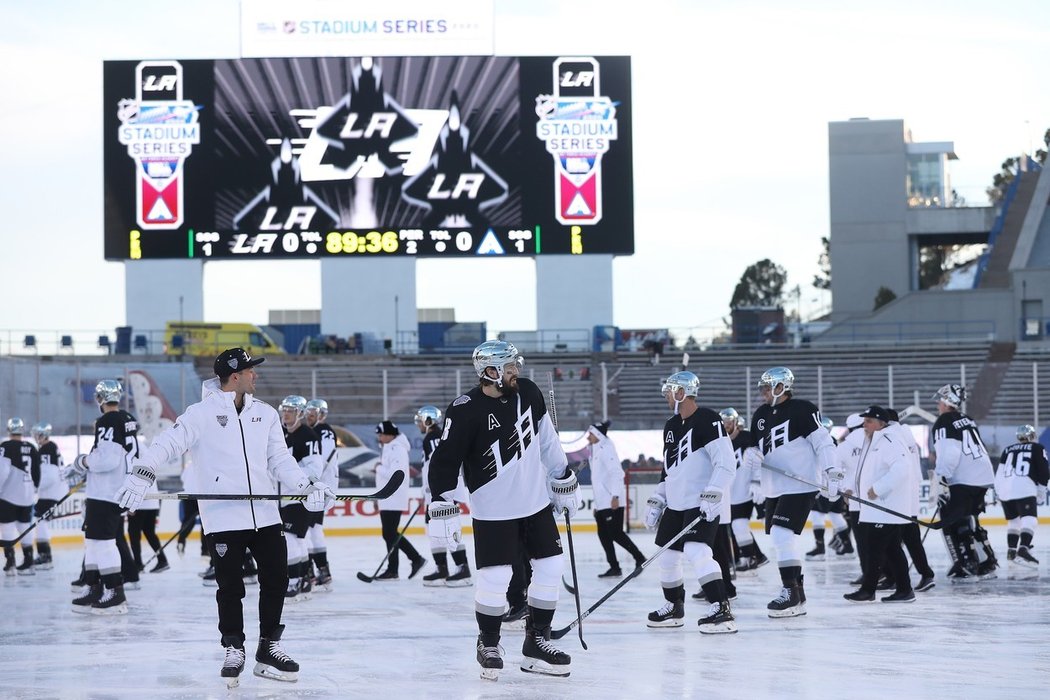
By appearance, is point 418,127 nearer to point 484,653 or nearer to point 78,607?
point 78,607

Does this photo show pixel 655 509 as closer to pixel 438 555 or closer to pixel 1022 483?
pixel 438 555

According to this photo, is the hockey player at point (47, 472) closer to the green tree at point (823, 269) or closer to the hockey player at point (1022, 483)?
the hockey player at point (1022, 483)

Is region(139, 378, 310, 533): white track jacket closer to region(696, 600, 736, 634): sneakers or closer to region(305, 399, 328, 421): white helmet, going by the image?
region(696, 600, 736, 634): sneakers

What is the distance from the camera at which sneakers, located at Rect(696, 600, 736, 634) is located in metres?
8.96

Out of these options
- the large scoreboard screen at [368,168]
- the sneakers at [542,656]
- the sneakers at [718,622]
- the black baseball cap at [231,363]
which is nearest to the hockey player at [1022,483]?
the sneakers at [718,622]

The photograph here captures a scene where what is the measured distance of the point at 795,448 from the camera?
33.2 ft

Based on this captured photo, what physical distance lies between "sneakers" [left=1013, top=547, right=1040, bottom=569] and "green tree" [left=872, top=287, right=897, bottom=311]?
34764 millimetres

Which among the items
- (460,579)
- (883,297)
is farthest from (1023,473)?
(883,297)

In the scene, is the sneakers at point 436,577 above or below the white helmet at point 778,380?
below

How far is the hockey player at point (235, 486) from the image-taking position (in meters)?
7.24

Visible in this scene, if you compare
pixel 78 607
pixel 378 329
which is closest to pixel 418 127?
pixel 378 329

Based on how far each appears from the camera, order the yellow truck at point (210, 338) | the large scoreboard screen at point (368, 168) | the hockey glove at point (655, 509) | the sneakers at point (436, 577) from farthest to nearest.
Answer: the yellow truck at point (210, 338) < the large scoreboard screen at point (368, 168) < the sneakers at point (436, 577) < the hockey glove at point (655, 509)

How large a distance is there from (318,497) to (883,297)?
4228cm

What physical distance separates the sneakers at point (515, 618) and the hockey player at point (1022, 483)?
5914 millimetres
